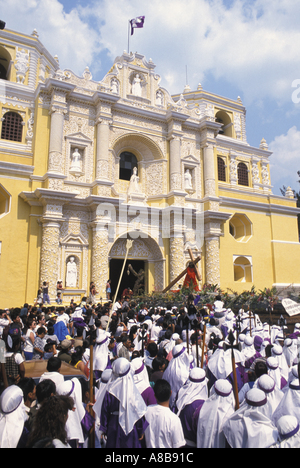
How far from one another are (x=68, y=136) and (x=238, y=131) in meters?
16.0

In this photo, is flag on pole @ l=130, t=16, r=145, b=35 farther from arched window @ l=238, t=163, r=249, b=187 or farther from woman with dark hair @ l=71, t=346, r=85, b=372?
woman with dark hair @ l=71, t=346, r=85, b=372

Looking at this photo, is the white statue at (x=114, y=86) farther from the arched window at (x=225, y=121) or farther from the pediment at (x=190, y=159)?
the arched window at (x=225, y=121)

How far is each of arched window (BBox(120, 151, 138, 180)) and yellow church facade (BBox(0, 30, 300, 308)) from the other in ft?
0.22

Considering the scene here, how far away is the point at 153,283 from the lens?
69.9 feet

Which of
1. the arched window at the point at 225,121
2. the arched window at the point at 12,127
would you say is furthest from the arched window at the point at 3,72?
the arched window at the point at 225,121

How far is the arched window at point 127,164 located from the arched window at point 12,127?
241 inches

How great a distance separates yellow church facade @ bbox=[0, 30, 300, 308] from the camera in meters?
17.7

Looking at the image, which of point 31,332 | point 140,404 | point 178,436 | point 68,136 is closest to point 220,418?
point 178,436

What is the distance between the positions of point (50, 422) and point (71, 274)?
15.6 m

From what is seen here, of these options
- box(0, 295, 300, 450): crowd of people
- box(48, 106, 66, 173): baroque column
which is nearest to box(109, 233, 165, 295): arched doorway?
box(48, 106, 66, 173): baroque column

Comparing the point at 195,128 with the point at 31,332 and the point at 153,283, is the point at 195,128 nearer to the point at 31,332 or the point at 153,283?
the point at 153,283

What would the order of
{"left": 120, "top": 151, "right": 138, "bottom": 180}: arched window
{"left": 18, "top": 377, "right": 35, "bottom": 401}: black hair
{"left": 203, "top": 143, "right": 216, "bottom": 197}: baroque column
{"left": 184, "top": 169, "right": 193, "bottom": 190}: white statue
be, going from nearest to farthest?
{"left": 18, "top": 377, "right": 35, "bottom": 401}: black hair < {"left": 120, "top": 151, "right": 138, "bottom": 180}: arched window < {"left": 184, "top": 169, "right": 193, "bottom": 190}: white statue < {"left": 203, "top": 143, "right": 216, "bottom": 197}: baroque column

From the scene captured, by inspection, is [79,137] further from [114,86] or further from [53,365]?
[53,365]

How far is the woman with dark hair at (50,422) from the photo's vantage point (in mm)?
2852
